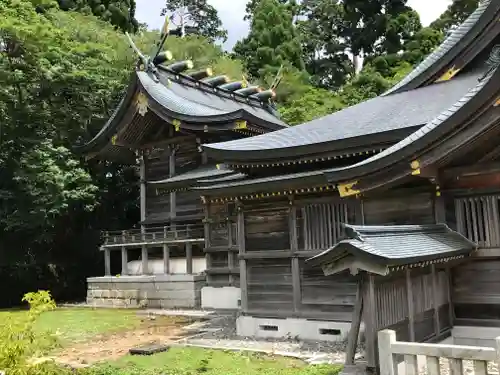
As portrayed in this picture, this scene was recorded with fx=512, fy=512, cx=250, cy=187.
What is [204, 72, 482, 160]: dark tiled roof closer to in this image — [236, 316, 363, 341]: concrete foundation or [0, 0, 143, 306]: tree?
[236, 316, 363, 341]: concrete foundation

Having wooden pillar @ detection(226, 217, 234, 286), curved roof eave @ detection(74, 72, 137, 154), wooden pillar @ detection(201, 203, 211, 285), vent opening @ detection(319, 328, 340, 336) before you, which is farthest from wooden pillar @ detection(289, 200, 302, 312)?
curved roof eave @ detection(74, 72, 137, 154)

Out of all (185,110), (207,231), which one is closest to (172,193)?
(185,110)

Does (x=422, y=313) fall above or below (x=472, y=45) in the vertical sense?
below

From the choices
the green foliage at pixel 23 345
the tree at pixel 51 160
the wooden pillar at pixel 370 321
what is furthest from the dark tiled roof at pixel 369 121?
the tree at pixel 51 160

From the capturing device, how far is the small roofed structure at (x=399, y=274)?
7484 millimetres

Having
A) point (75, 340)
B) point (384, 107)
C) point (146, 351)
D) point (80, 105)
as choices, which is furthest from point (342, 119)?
point (80, 105)

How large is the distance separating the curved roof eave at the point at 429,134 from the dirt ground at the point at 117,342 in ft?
20.9

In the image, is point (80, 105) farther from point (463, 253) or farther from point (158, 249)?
point (463, 253)

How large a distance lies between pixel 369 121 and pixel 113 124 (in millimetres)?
13719

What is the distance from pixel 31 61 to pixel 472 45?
20.5 metres

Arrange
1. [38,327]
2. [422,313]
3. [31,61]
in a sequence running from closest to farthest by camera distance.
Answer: [422,313], [38,327], [31,61]

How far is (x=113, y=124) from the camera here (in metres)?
23.1

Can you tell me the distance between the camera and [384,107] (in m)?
14.1

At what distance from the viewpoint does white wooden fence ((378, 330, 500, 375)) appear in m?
6.31
